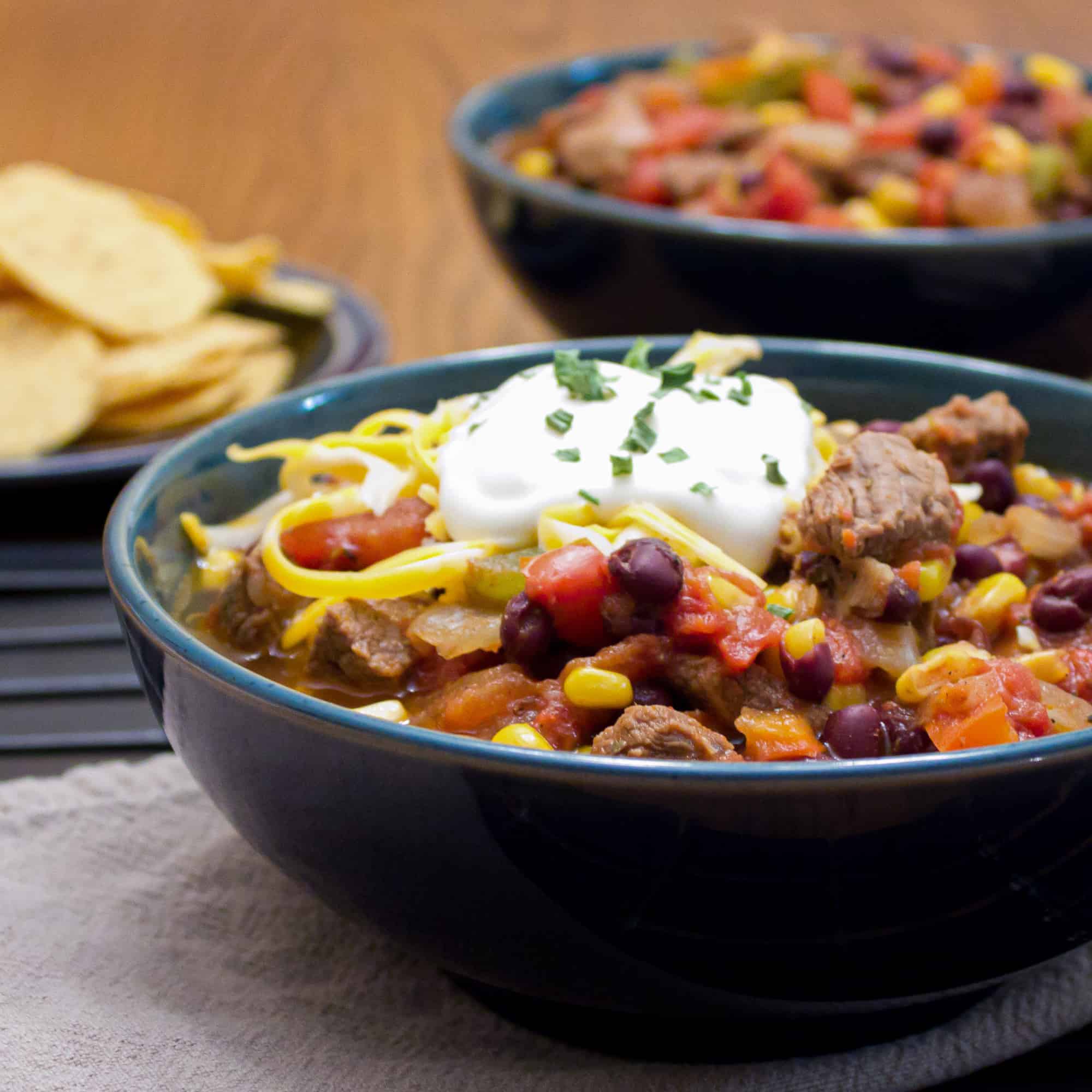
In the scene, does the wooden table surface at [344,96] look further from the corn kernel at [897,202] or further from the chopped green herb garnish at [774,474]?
the chopped green herb garnish at [774,474]

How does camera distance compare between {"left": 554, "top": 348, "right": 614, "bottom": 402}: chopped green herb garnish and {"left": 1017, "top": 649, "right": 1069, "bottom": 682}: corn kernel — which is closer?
{"left": 1017, "top": 649, "right": 1069, "bottom": 682}: corn kernel

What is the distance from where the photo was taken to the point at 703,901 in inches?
75.3

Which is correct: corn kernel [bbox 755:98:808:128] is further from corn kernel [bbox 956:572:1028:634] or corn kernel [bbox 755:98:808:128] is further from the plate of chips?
corn kernel [bbox 956:572:1028:634]

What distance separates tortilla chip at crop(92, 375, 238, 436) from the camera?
454 cm

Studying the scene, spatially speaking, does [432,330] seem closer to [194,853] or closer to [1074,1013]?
[194,853]

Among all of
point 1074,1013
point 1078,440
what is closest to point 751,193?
point 1078,440

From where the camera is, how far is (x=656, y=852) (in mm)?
1869

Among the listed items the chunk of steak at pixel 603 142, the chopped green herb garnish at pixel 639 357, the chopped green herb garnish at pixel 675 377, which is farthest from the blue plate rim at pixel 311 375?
the chopped green herb garnish at pixel 675 377

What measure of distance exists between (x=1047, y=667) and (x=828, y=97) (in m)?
3.39

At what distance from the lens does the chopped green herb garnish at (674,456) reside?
8.15ft

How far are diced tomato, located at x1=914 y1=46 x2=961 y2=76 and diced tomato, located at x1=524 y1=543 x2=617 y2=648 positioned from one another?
397cm

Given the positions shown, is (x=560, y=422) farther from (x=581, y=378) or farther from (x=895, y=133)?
(x=895, y=133)

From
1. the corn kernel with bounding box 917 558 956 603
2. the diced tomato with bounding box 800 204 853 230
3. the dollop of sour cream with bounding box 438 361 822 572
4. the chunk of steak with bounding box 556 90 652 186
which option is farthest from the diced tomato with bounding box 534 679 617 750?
the chunk of steak with bounding box 556 90 652 186

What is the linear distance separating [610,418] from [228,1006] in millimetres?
1091
